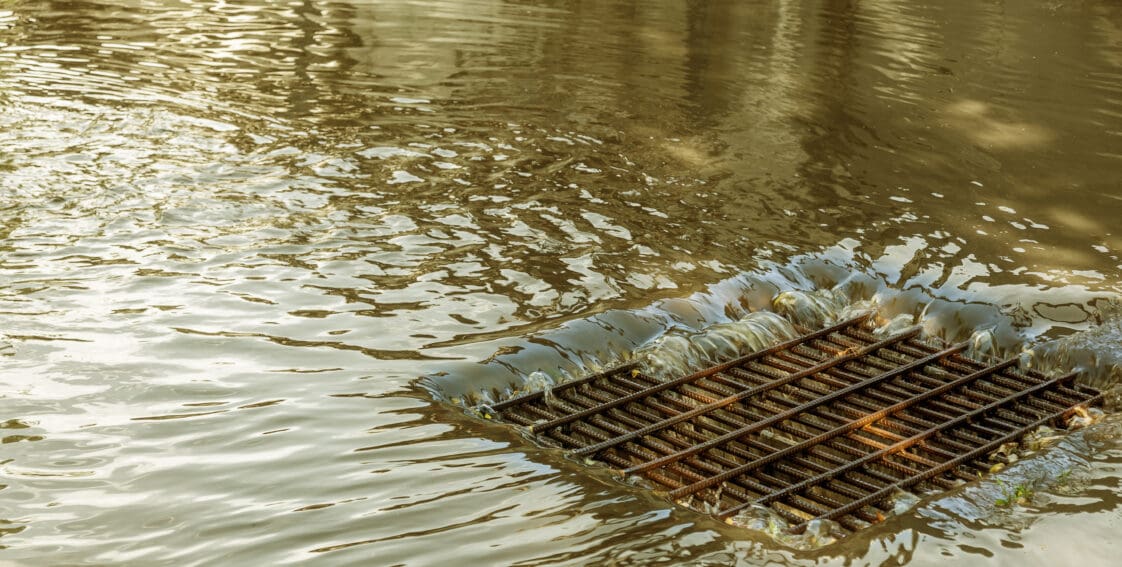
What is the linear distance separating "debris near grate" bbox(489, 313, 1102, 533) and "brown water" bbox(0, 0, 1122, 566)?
0.98ft

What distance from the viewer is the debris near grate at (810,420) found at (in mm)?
5309

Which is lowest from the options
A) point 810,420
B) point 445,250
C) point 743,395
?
point 810,420

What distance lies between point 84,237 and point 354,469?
3.10 m

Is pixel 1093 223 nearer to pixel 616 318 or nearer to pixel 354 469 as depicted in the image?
pixel 616 318

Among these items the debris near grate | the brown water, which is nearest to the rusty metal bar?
the debris near grate

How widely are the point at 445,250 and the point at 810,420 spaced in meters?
2.54

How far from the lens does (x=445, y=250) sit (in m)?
7.24

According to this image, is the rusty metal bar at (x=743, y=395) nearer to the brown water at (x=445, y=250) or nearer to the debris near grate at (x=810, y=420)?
the debris near grate at (x=810, y=420)

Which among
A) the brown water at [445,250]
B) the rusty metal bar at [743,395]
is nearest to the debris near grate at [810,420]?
the rusty metal bar at [743,395]

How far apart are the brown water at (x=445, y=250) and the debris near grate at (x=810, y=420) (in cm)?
30

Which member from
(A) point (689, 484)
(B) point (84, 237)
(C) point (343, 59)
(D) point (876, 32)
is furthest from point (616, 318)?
(D) point (876, 32)

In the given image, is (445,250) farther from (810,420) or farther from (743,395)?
(810,420)

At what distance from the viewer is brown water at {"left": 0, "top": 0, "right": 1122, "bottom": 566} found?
4617 millimetres

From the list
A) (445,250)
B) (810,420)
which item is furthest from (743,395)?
(445,250)
